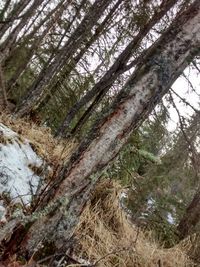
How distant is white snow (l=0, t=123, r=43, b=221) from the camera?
377 cm

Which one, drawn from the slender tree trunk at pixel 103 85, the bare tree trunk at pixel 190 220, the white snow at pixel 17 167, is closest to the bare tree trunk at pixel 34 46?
the slender tree trunk at pixel 103 85

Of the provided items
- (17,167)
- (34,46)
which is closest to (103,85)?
A: (34,46)

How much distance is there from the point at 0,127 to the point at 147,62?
2151 mm

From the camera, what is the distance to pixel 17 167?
4.16 metres

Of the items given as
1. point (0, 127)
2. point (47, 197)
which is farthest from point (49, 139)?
point (47, 197)

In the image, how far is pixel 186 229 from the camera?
7.81m

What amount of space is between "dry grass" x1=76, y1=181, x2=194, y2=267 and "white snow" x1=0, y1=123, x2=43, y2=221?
0.63 metres

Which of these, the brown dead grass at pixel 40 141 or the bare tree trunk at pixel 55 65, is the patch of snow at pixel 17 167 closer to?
the brown dead grass at pixel 40 141

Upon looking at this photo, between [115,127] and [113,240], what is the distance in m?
2.07

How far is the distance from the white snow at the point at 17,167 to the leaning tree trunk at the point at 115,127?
24.3 inches

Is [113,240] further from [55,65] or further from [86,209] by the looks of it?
[55,65]

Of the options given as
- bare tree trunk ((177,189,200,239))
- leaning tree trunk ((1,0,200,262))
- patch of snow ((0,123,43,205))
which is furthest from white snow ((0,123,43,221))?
bare tree trunk ((177,189,200,239))

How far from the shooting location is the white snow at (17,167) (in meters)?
3.77

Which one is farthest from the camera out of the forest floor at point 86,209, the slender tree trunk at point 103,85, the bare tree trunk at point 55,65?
the slender tree trunk at point 103,85
